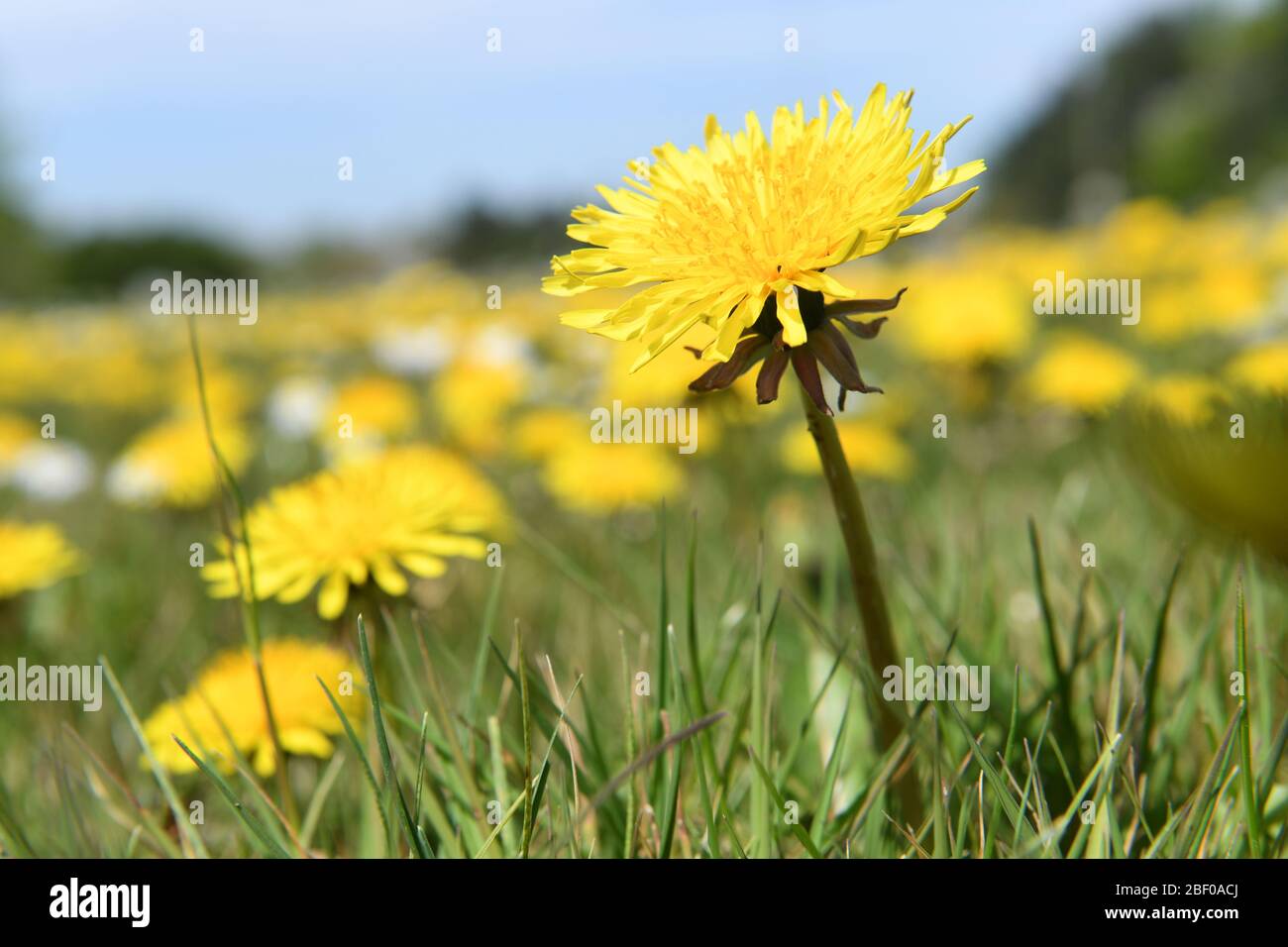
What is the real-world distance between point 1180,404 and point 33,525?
3.11 m

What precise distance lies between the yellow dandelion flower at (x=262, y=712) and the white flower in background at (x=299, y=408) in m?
1.91

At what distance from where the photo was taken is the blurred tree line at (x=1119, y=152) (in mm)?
12023

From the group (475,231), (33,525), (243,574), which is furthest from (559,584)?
(475,231)

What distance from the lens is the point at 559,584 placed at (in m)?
2.10
